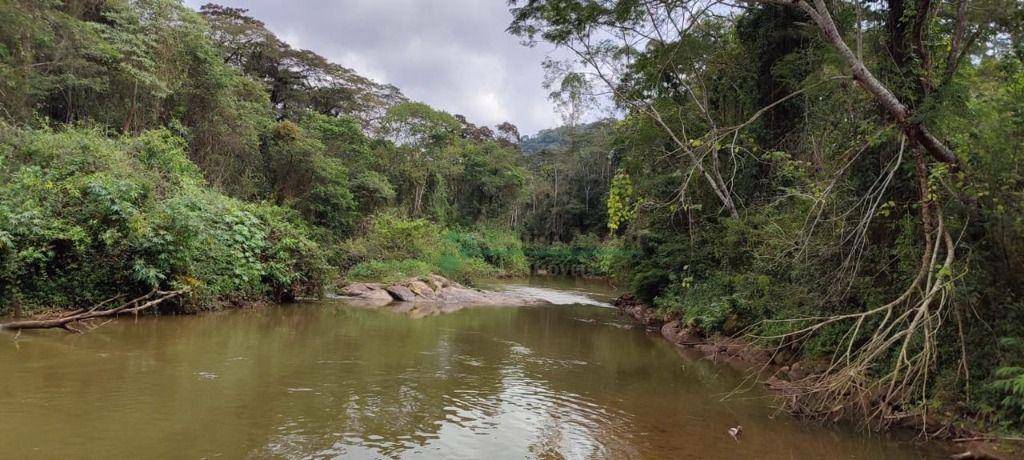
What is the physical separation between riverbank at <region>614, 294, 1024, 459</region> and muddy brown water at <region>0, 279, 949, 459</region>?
260mm

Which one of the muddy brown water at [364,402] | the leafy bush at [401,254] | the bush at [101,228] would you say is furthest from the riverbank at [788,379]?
the bush at [101,228]

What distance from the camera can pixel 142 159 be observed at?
560 inches

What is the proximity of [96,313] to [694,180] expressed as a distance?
13713 mm

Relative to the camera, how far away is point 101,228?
10.8 meters

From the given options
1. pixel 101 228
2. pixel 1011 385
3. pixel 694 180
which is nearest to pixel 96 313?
pixel 101 228

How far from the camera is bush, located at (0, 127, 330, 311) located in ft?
33.2

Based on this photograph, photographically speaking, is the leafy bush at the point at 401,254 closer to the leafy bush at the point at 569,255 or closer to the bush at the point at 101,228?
the bush at the point at 101,228

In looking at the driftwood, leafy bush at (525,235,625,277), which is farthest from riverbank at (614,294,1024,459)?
leafy bush at (525,235,625,277)

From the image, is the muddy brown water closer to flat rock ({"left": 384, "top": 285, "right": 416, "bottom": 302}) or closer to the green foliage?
the green foliage

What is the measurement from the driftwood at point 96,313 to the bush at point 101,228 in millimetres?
304

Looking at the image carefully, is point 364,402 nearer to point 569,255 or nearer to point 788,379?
point 788,379

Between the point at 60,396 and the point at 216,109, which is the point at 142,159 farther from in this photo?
the point at 60,396

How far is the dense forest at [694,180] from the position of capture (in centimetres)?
629

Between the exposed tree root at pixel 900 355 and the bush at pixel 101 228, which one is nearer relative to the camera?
the exposed tree root at pixel 900 355
